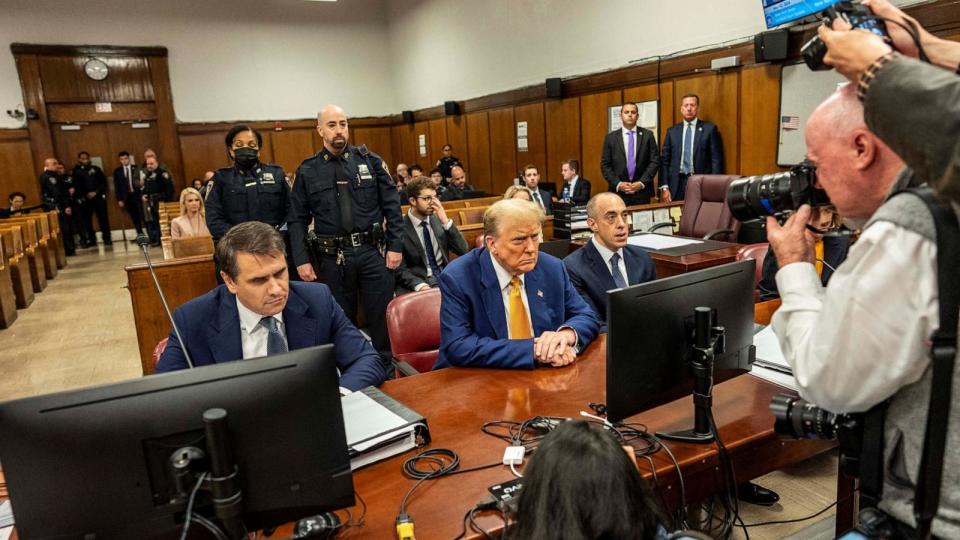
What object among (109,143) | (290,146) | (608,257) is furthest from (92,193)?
(608,257)

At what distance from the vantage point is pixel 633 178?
7090mm

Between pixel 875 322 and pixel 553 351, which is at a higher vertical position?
pixel 875 322

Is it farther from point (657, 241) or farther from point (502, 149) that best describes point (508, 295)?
point (502, 149)

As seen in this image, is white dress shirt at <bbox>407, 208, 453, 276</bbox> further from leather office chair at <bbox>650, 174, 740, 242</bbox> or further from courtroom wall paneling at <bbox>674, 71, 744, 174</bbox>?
courtroom wall paneling at <bbox>674, 71, 744, 174</bbox>

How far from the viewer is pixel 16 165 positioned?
11.3m

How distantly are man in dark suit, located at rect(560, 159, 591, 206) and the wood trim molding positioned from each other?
8.59 m

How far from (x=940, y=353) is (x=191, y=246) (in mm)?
4421

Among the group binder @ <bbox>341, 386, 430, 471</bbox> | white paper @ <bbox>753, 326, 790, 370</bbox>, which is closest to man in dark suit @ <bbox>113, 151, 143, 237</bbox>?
binder @ <bbox>341, 386, 430, 471</bbox>

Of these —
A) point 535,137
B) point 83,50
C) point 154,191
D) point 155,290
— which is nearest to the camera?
point 155,290

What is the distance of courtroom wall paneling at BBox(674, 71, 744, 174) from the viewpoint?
637 cm

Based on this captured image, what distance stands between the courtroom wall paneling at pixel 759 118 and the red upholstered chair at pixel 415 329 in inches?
185

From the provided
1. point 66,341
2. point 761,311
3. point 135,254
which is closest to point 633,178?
point 761,311

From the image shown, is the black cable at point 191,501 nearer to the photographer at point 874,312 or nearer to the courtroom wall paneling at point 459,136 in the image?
the photographer at point 874,312

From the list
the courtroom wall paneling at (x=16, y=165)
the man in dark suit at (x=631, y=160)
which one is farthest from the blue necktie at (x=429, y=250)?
the courtroom wall paneling at (x=16, y=165)
